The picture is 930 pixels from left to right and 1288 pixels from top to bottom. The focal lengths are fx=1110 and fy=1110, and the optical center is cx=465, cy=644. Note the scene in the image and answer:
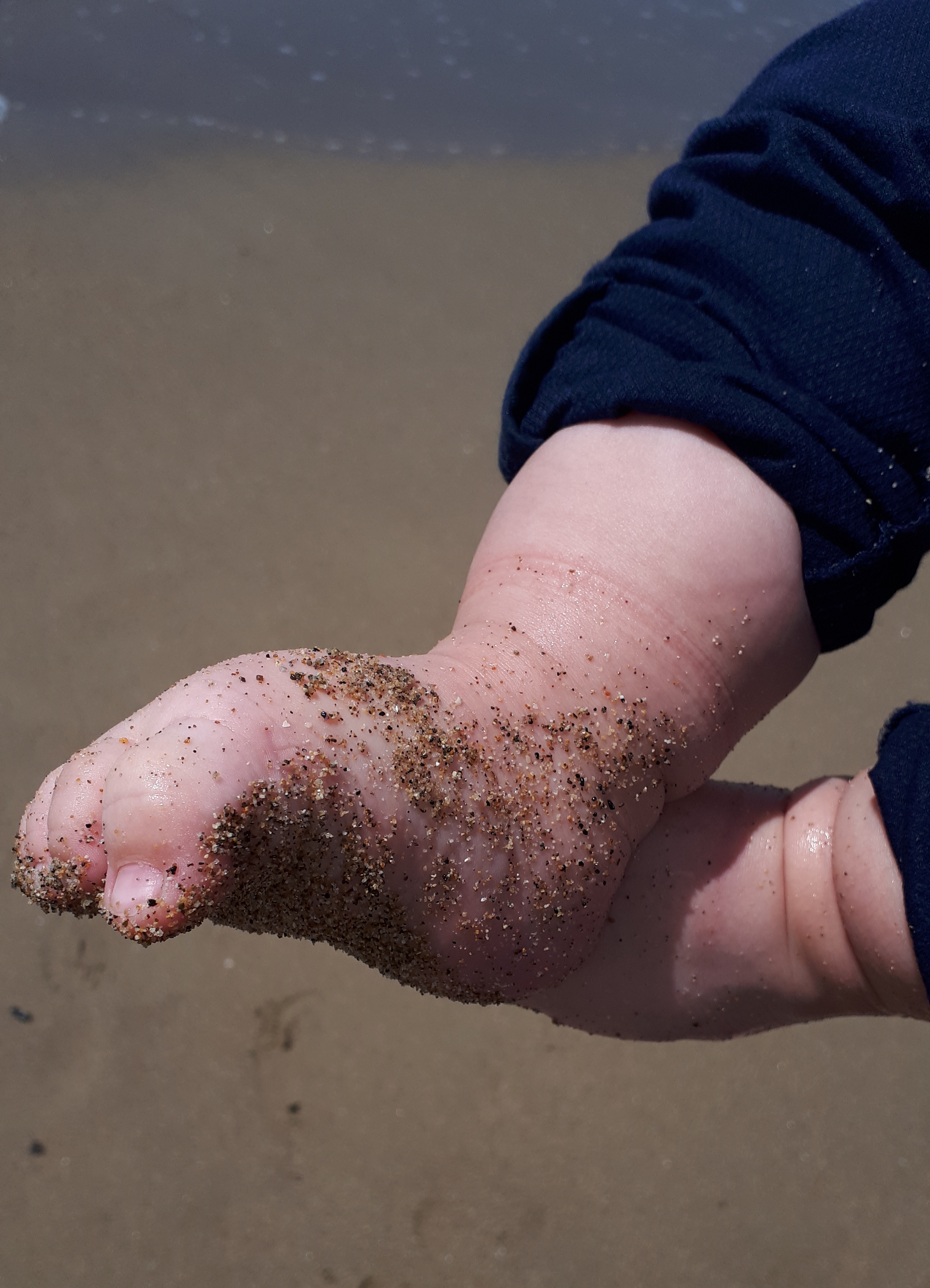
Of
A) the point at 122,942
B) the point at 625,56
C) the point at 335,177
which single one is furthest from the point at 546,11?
the point at 122,942

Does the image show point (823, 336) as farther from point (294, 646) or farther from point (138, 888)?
point (294, 646)

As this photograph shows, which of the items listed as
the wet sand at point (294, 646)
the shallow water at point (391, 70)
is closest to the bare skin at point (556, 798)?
the wet sand at point (294, 646)

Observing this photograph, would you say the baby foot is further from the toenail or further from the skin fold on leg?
the skin fold on leg

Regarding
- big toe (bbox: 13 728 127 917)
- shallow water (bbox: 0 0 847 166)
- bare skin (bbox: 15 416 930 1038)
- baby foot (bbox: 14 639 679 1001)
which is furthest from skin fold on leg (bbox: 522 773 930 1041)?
shallow water (bbox: 0 0 847 166)

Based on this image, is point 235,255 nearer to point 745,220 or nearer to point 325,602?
point 325,602

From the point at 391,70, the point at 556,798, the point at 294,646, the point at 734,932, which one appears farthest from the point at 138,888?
the point at 391,70

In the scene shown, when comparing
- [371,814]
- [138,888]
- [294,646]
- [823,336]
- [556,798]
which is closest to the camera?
[138,888]
